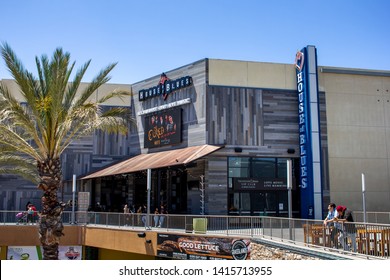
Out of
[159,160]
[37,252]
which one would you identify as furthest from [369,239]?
[37,252]

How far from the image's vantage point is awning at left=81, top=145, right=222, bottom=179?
93.5 ft

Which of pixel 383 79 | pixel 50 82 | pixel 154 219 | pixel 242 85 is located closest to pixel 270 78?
pixel 242 85

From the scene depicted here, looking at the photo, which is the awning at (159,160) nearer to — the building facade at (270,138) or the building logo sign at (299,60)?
the building facade at (270,138)

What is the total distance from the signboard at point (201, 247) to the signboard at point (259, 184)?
308 inches

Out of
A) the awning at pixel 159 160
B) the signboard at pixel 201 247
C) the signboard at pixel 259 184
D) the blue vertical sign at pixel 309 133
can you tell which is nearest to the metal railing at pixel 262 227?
the signboard at pixel 201 247

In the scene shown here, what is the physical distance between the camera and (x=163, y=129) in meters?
34.2

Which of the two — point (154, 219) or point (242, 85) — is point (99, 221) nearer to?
point (154, 219)

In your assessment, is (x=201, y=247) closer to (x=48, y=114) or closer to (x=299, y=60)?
(x=48, y=114)

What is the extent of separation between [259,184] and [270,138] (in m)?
2.95

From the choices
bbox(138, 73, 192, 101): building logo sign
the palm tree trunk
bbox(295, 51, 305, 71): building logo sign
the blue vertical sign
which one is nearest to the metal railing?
the palm tree trunk

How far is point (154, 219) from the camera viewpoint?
24.9 meters

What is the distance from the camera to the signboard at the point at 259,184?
99.3 ft

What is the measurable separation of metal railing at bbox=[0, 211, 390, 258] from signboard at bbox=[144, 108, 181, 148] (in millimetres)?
7593
